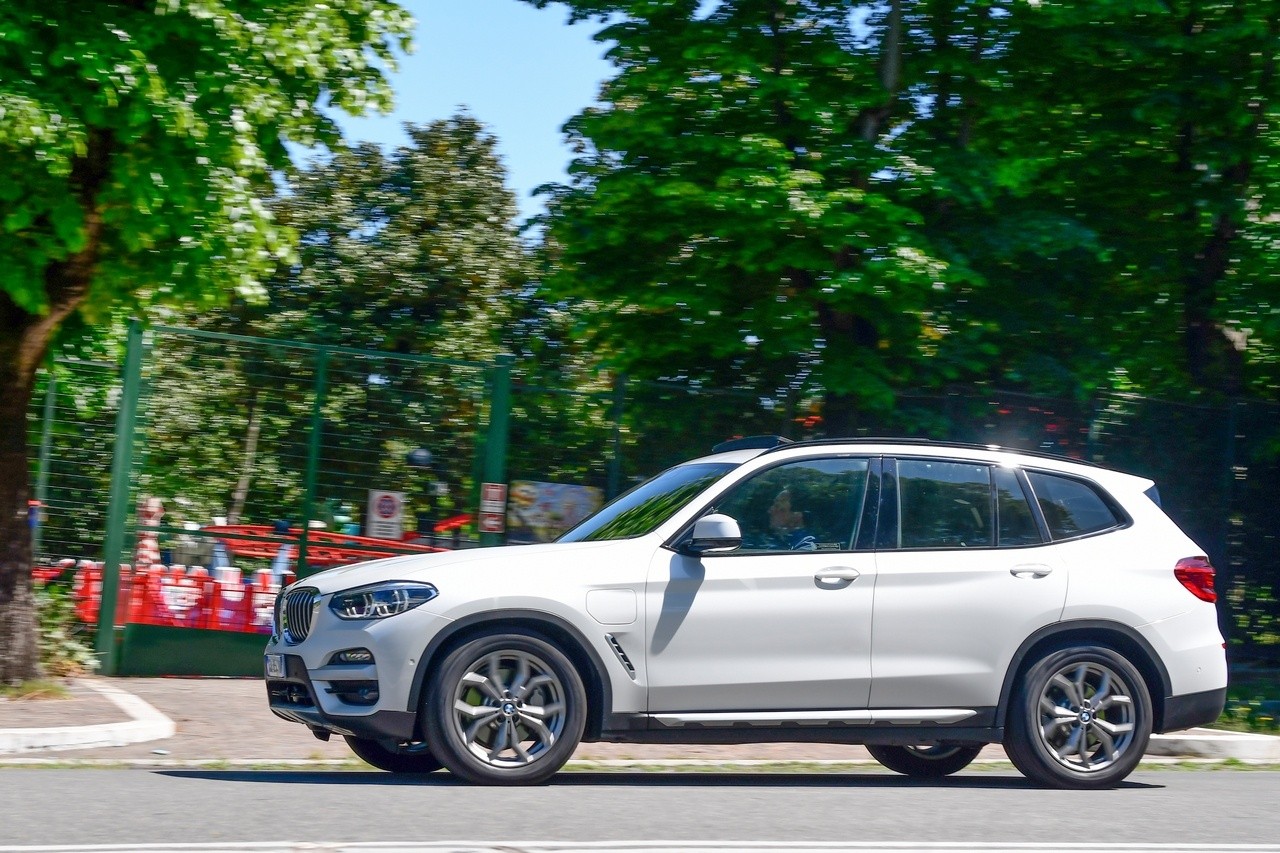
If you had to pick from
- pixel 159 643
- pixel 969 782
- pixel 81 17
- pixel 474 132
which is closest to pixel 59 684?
pixel 159 643

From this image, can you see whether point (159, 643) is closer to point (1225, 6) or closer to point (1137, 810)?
point (1137, 810)

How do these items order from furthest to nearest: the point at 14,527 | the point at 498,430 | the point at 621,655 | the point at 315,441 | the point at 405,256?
the point at 405,256
the point at 498,430
the point at 315,441
the point at 14,527
the point at 621,655

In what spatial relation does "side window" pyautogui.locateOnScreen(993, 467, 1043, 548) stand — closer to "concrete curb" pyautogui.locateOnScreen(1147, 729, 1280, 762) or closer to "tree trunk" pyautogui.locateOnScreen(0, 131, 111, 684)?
"concrete curb" pyautogui.locateOnScreen(1147, 729, 1280, 762)

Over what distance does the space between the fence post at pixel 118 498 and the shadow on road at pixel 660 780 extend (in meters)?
4.93

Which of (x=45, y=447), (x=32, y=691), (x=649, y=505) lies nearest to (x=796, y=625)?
(x=649, y=505)

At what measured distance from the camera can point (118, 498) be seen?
1302cm

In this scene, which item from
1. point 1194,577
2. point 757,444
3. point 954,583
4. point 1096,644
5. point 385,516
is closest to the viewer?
point 954,583

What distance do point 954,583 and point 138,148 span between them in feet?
19.6

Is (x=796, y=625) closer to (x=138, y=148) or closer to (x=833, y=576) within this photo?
(x=833, y=576)

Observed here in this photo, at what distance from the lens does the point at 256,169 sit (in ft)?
34.6

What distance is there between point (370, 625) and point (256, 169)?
4.29 m

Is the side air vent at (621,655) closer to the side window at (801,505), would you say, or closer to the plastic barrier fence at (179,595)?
the side window at (801,505)

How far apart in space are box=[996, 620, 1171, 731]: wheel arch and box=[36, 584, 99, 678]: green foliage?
782 centimetres

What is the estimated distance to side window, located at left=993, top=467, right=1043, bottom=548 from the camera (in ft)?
27.3
